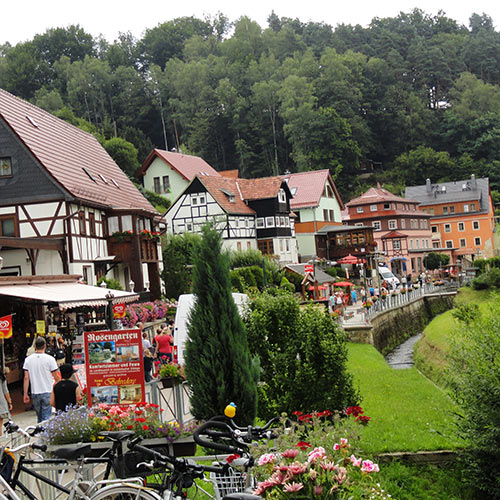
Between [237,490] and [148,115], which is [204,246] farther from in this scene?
[148,115]

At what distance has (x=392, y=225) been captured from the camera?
8069 centimetres

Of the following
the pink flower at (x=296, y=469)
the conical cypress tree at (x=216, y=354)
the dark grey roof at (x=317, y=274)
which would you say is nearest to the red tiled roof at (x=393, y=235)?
the dark grey roof at (x=317, y=274)

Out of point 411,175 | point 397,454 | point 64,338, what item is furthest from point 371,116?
point 397,454

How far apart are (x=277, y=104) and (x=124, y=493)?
95677 mm

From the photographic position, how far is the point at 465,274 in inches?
2596

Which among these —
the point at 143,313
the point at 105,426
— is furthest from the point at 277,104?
the point at 105,426

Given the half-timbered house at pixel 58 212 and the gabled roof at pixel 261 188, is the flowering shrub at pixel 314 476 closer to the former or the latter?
the half-timbered house at pixel 58 212

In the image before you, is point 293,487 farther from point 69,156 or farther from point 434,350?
point 69,156

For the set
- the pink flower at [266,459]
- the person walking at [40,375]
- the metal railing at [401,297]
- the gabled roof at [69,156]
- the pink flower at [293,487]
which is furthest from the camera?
the metal railing at [401,297]

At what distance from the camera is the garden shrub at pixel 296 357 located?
36.9 feet

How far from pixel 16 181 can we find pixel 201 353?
2495 cm

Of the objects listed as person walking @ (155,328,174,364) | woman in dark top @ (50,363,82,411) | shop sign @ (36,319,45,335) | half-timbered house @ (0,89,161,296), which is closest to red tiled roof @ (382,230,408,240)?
half-timbered house @ (0,89,161,296)

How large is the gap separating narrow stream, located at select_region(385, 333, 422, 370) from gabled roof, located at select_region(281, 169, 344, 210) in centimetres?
2716

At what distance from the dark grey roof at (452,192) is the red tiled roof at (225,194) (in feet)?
131
